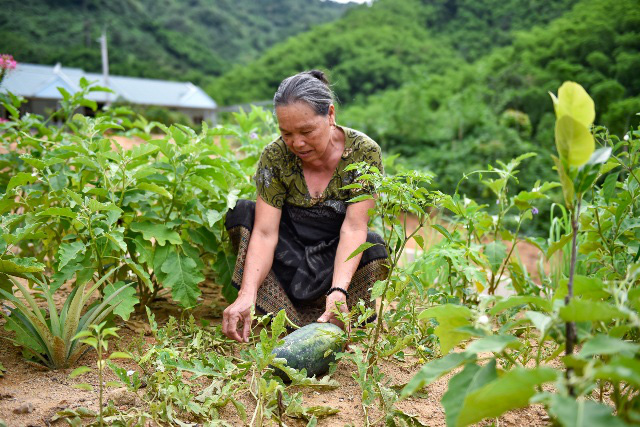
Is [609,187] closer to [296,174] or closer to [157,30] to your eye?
[296,174]

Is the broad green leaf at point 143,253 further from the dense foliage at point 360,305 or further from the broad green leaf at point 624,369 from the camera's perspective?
the broad green leaf at point 624,369

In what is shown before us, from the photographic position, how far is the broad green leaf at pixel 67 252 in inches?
72.8

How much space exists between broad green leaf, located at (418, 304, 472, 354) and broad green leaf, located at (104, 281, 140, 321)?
1179 mm

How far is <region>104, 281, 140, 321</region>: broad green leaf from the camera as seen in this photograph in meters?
1.89

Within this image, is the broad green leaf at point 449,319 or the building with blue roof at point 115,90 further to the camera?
the building with blue roof at point 115,90

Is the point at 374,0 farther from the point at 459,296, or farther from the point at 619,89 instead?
the point at 459,296

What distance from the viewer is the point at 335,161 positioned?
7.98 feet

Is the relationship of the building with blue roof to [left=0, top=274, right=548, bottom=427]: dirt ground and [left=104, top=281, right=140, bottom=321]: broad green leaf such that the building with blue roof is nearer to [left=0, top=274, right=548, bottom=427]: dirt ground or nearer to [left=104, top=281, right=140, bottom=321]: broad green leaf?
[left=104, top=281, right=140, bottom=321]: broad green leaf

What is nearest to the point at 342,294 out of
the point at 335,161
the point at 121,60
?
the point at 335,161

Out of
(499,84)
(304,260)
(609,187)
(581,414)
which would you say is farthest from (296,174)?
(499,84)

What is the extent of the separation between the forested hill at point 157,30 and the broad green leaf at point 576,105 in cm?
2399

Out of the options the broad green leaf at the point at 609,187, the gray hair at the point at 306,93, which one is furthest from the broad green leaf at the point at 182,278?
the broad green leaf at the point at 609,187

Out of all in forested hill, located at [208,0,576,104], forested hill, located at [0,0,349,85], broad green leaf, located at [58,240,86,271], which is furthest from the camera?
forested hill, located at [0,0,349,85]

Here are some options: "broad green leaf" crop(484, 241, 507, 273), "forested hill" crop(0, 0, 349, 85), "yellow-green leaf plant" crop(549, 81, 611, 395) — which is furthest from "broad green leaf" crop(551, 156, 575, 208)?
"forested hill" crop(0, 0, 349, 85)
